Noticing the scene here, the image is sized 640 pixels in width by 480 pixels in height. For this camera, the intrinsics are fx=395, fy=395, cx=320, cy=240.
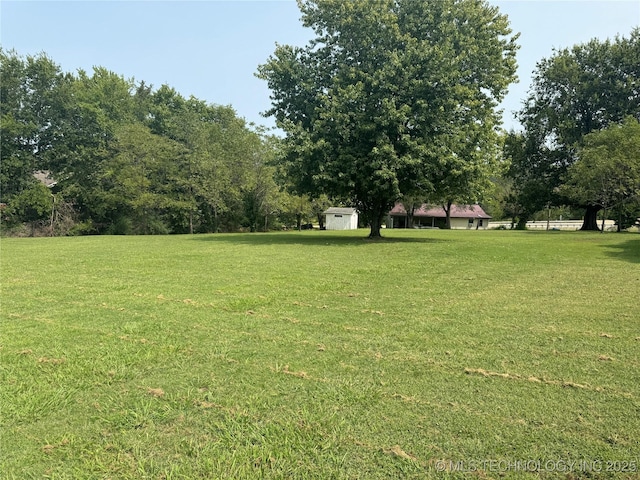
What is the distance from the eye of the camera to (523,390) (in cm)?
314

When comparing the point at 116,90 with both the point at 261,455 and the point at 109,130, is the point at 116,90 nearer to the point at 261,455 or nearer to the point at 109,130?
the point at 109,130

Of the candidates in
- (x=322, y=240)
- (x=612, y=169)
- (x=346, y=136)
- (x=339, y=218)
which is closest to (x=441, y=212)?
(x=339, y=218)

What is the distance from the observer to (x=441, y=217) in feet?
202

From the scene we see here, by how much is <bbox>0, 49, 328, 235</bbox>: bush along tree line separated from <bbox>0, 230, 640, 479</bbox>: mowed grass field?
90.4 feet

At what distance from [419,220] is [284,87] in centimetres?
4713

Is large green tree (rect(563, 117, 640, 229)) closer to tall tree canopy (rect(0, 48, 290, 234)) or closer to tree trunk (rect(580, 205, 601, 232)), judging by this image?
tree trunk (rect(580, 205, 601, 232))

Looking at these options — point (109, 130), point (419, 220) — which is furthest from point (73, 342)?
point (419, 220)

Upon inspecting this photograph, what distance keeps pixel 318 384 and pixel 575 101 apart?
43.4m

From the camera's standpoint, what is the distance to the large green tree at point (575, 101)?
34.8 meters

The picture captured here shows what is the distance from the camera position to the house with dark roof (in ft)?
200

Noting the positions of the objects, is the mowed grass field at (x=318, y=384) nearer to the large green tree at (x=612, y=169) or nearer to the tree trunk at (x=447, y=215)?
the large green tree at (x=612, y=169)

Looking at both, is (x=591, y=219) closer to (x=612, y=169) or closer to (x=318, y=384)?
(x=612, y=169)

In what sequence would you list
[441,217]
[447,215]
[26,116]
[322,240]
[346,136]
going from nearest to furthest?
[346,136]
[322,240]
[26,116]
[447,215]
[441,217]

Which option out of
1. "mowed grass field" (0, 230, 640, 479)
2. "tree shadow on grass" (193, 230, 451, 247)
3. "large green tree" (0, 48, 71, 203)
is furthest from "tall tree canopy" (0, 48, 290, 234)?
"mowed grass field" (0, 230, 640, 479)
